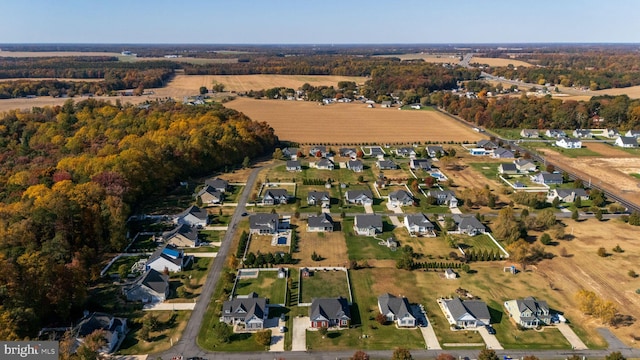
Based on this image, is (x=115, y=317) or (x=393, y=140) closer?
(x=115, y=317)

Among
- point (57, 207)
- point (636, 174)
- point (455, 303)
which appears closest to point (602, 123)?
point (636, 174)

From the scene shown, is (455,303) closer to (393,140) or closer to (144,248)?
(144,248)

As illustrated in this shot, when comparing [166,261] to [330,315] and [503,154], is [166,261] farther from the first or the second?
[503,154]

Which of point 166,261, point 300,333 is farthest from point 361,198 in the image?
point 300,333

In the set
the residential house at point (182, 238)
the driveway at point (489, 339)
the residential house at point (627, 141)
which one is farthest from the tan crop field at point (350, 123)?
the driveway at point (489, 339)

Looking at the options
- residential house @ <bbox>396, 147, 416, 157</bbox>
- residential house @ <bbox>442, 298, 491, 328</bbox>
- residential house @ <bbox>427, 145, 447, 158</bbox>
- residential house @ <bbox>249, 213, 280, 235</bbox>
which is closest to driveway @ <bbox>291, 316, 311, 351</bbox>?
residential house @ <bbox>442, 298, 491, 328</bbox>

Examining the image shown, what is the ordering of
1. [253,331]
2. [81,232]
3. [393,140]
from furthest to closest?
1. [393,140]
2. [81,232]
3. [253,331]
